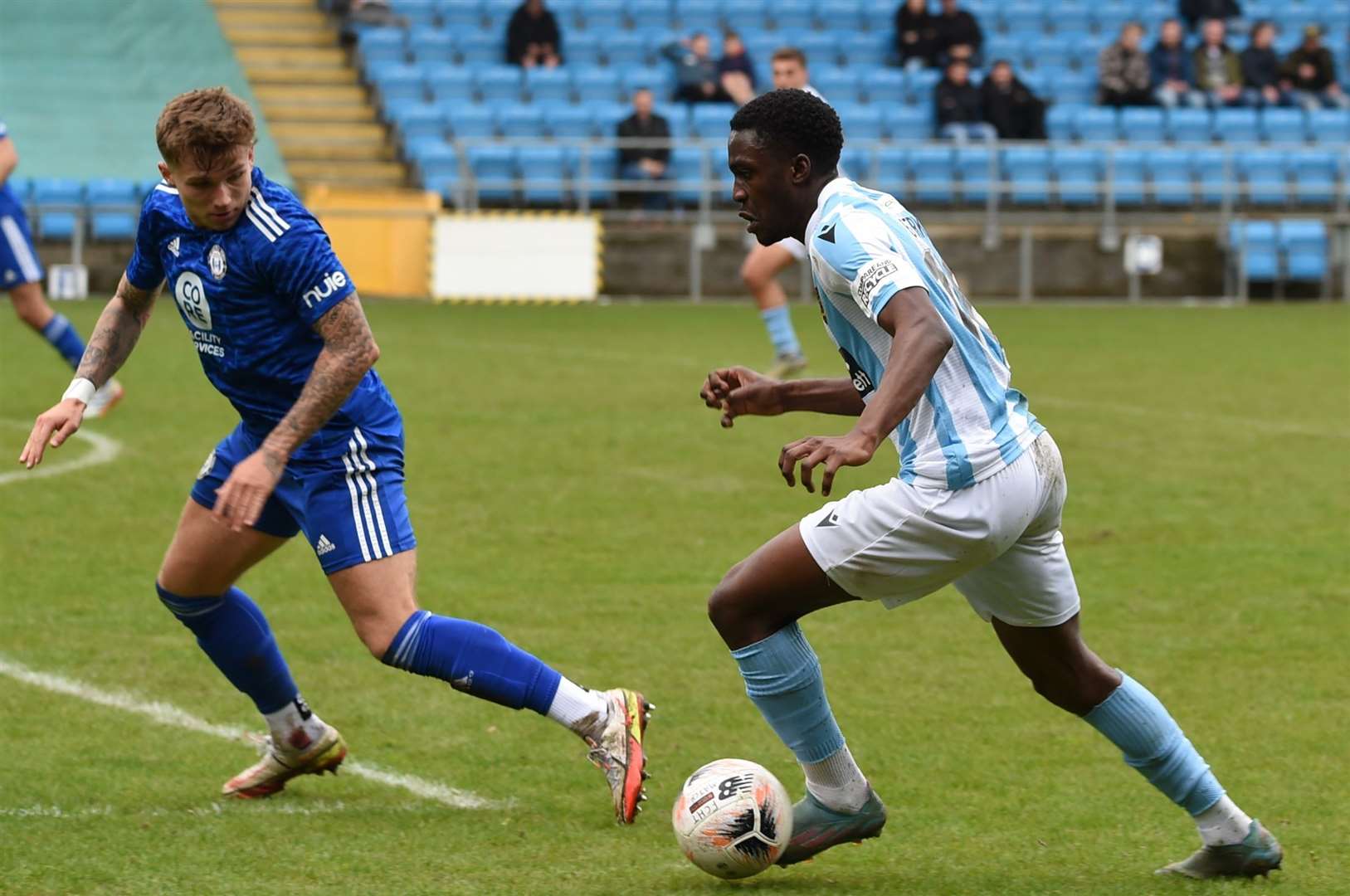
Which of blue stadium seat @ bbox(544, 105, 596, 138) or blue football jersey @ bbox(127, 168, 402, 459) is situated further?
blue stadium seat @ bbox(544, 105, 596, 138)

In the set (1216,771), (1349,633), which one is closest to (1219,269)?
(1349,633)

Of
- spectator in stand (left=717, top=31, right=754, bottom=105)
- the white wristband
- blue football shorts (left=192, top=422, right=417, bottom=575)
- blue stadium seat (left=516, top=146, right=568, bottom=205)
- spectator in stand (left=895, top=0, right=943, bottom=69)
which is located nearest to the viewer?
blue football shorts (left=192, top=422, right=417, bottom=575)

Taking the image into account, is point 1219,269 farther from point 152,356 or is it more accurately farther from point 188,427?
point 188,427

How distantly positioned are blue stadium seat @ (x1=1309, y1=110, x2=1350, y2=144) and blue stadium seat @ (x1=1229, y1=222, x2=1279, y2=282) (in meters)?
2.80

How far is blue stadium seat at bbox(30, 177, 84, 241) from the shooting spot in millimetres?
22469

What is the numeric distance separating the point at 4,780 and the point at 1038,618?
286 cm

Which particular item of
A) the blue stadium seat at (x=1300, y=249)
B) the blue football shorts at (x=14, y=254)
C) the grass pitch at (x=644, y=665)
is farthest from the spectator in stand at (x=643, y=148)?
the blue football shorts at (x=14, y=254)

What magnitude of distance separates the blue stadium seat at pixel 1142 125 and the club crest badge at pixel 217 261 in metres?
22.8

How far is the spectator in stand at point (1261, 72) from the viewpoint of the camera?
87.2 ft

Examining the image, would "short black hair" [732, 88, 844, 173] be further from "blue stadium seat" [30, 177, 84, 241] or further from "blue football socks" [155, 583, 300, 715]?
"blue stadium seat" [30, 177, 84, 241]

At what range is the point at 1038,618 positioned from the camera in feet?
14.3

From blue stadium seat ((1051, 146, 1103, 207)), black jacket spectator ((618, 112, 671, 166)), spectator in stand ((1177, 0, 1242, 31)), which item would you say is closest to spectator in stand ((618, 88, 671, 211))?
black jacket spectator ((618, 112, 671, 166))

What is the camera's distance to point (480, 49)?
86.5 feet

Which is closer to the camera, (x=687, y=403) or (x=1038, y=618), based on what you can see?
(x=1038, y=618)
